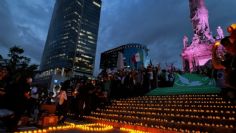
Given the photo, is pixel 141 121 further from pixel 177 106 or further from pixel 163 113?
pixel 177 106

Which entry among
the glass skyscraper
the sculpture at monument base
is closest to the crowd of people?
the sculpture at monument base

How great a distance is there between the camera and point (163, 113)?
8102 millimetres

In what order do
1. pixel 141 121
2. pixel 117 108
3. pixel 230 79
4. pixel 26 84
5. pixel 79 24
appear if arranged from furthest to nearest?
pixel 79 24 < pixel 117 108 < pixel 141 121 < pixel 26 84 < pixel 230 79

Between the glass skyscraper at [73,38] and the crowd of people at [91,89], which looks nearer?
the crowd of people at [91,89]

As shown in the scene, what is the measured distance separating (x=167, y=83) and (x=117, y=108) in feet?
23.0

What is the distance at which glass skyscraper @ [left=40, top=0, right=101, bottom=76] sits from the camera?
120 metres

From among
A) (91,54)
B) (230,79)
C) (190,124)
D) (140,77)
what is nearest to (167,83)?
(140,77)

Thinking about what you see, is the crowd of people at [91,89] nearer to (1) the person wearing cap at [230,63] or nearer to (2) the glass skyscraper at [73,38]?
(1) the person wearing cap at [230,63]

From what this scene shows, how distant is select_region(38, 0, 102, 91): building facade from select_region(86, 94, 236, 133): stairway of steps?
4251 inches

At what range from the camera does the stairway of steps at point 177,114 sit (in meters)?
6.21

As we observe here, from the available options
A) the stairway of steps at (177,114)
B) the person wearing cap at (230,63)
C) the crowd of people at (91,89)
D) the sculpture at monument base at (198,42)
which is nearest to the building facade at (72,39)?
the sculpture at monument base at (198,42)

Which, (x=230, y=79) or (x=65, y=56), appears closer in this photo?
(x=230, y=79)

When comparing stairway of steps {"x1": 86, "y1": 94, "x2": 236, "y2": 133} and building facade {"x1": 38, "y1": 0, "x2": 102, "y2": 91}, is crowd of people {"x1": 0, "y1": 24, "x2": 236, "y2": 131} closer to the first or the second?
stairway of steps {"x1": 86, "y1": 94, "x2": 236, "y2": 133}

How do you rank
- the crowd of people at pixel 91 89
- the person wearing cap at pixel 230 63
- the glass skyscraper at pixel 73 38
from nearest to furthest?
the person wearing cap at pixel 230 63
the crowd of people at pixel 91 89
the glass skyscraper at pixel 73 38
